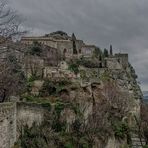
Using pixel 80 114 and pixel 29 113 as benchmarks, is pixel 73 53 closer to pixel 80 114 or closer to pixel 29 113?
pixel 80 114

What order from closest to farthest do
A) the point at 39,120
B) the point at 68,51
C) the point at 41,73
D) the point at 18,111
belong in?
the point at 18,111, the point at 39,120, the point at 41,73, the point at 68,51

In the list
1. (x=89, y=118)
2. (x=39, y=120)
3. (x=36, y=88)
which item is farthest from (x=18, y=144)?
(x=36, y=88)

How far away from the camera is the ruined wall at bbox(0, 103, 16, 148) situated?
14781 millimetres

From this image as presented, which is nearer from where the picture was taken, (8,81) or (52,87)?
(8,81)

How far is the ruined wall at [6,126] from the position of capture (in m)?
14.8

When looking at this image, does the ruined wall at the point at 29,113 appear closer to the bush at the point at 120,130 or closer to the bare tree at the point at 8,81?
the bare tree at the point at 8,81

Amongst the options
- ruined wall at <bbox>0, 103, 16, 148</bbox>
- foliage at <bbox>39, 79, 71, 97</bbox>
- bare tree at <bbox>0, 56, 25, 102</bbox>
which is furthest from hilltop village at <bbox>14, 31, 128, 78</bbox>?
ruined wall at <bbox>0, 103, 16, 148</bbox>

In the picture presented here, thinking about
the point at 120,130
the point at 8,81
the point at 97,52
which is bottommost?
the point at 120,130

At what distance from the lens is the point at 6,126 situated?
50.9ft

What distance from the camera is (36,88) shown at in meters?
36.3

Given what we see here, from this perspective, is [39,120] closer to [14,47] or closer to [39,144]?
[39,144]

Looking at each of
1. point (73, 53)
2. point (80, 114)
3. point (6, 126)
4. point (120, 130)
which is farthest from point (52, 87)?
point (73, 53)

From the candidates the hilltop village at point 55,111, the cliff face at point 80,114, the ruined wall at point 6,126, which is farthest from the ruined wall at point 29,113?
the ruined wall at point 6,126

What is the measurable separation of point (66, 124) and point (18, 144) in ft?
23.9
